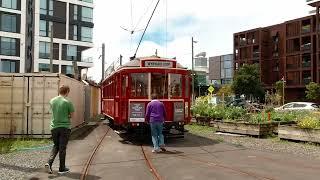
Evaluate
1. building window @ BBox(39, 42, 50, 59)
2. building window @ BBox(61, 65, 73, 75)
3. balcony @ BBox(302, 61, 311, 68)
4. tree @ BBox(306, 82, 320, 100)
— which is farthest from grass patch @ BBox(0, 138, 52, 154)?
balcony @ BBox(302, 61, 311, 68)

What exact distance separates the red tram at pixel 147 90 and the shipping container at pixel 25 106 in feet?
9.85

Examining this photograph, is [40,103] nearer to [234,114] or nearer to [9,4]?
[234,114]

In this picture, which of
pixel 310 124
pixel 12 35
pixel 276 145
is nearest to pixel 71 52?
pixel 12 35

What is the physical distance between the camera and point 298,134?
57.5ft

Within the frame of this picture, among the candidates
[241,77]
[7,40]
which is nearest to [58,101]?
[7,40]

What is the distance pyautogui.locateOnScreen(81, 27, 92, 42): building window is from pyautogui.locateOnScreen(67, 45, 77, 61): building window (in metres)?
2.33

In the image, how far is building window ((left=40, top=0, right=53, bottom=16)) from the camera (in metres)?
71.1

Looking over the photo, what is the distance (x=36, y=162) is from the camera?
12.7 metres

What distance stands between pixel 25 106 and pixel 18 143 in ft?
7.45

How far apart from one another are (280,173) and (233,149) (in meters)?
5.05

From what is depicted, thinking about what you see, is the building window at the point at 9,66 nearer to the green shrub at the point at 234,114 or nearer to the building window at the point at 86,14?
the building window at the point at 86,14

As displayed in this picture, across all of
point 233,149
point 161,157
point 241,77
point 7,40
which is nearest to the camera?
point 161,157

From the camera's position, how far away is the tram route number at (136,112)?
17.6 m

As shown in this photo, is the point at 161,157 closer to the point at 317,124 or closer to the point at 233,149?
the point at 233,149
